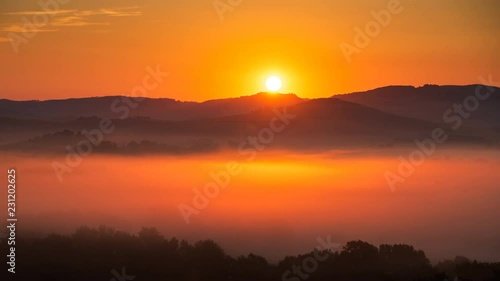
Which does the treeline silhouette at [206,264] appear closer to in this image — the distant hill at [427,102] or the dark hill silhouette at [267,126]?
the dark hill silhouette at [267,126]

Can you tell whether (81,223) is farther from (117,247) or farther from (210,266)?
(210,266)

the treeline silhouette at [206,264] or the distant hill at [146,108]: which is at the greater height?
the distant hill at [146,108]

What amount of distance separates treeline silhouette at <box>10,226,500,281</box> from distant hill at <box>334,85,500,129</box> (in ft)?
237
